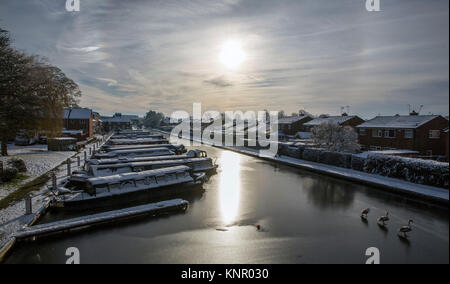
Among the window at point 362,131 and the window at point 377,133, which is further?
the window at point 362,131

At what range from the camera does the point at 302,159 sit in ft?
94.1

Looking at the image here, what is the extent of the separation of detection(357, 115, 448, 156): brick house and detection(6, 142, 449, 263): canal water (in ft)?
54.3

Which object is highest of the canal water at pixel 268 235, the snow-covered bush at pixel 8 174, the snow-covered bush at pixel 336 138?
the snow-covered bush at pixel 336 138

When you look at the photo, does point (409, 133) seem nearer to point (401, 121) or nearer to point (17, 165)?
point (401, 121)

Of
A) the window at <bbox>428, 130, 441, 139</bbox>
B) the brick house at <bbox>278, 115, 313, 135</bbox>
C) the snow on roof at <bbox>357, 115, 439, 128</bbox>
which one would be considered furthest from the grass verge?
the brick house at <bbox>278, 115, 313, 135</bbox>

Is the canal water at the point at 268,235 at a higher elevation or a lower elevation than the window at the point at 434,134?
lower

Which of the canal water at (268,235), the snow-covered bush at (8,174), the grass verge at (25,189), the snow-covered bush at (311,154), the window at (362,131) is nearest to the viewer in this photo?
the canal water at (268,235)

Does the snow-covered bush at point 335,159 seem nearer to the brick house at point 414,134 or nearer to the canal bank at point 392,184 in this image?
the canal bank at point 392,184

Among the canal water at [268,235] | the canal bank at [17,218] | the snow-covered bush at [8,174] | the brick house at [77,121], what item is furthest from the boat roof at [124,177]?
the brick house at [77,121]

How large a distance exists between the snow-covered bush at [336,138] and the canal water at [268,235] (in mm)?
11727

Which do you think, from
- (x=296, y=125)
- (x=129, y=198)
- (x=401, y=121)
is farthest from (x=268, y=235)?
(x=296, y=125)

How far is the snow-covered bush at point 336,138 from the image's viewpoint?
26.8 m
